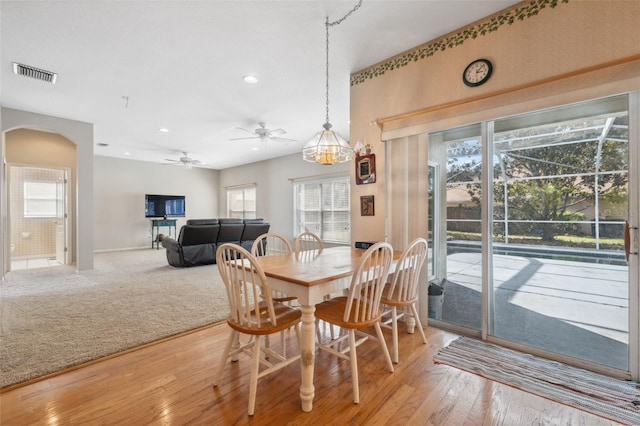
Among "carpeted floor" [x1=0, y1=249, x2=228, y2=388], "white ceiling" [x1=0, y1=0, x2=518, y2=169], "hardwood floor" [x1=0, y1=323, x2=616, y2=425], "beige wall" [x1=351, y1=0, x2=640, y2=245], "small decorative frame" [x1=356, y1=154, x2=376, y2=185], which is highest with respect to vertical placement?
"white ceiling" [x1=0, y1=0, x2=518, y2=169]

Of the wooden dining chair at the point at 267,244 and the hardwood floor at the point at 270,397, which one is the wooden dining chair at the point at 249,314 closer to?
the hardwood floor at the point at 270,397

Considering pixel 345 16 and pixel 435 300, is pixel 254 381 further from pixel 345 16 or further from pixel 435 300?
pixel 345 16

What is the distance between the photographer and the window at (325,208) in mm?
6582

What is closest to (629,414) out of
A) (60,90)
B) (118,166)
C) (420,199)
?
(420,199)

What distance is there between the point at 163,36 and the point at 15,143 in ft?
17.1

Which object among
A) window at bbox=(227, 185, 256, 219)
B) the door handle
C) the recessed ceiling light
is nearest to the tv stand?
window at bbox=(227, 185, 256, 219)

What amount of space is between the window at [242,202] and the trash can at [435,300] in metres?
6.83

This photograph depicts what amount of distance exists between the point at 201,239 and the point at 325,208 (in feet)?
9.43

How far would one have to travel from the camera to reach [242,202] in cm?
943

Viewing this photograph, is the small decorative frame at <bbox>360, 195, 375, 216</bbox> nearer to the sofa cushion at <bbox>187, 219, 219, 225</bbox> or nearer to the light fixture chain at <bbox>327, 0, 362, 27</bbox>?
the light fixture chain at <bbox>327, 0, 362, 27</bbox>

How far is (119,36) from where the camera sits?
8.48ft

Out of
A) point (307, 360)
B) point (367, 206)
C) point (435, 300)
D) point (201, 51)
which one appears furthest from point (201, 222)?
point (307, 360)

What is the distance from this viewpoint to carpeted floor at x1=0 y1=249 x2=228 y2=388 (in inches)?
87.3

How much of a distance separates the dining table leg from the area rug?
3.47 feet
